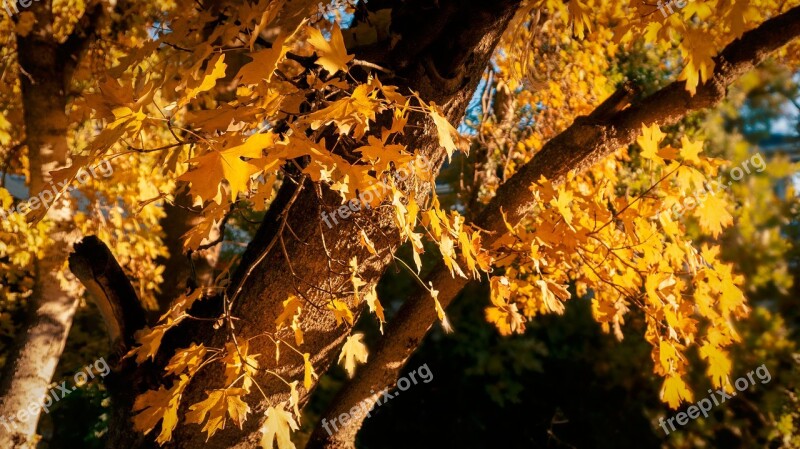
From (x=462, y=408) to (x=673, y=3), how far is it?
4.92 m

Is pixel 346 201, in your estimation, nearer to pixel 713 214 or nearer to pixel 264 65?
pixel 264 65

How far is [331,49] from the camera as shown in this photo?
39.0 inches

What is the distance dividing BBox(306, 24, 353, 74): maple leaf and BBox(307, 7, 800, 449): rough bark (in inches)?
33.6

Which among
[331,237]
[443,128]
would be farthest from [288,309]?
[443,128]

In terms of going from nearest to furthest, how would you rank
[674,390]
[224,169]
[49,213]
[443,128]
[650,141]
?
[224,169] → [443,128] → [650,141] → [674,390] → [49,213]

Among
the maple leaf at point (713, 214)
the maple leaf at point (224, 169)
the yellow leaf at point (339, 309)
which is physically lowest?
the maple leaf at point (713, 214)

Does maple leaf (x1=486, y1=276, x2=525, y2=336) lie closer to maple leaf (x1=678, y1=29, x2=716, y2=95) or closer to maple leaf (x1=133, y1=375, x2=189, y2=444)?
maple leaf (x1=678, y1=29, x2=716, y2=95)

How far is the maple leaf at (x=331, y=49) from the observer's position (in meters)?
0.96

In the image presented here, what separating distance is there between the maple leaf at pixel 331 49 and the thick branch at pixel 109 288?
113 centimetres

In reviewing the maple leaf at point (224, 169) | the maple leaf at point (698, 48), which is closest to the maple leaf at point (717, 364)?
the maple leaf at point (698, 48)

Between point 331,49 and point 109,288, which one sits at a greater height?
point 109,288

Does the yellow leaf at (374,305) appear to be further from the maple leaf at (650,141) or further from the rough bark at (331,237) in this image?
the maple leaf at (650,141)

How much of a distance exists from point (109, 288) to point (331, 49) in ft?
3.90

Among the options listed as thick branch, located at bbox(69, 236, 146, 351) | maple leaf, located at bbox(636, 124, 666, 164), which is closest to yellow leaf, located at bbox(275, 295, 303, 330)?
thick branch, located at bbox(69, 236, 146, 351)
